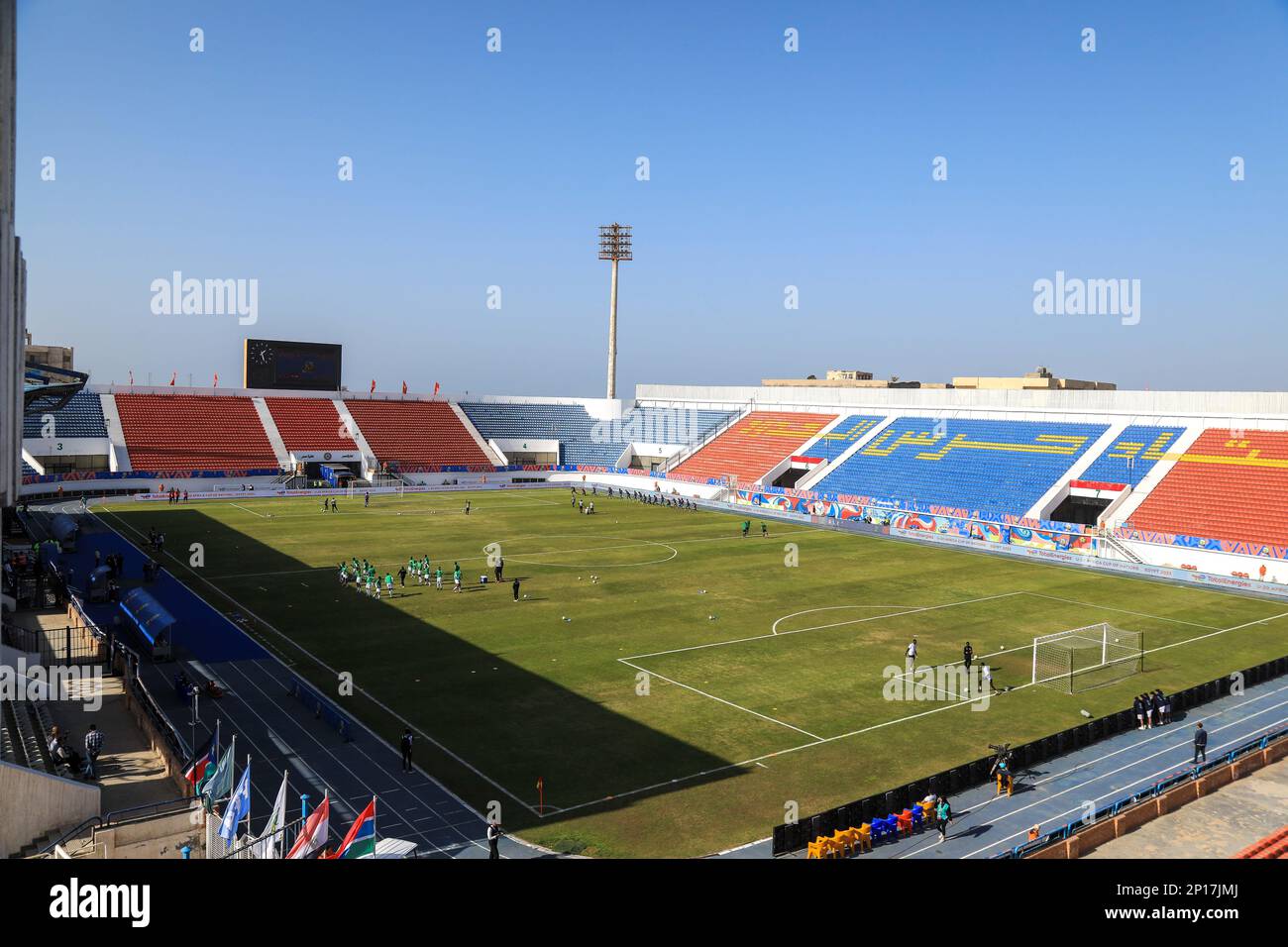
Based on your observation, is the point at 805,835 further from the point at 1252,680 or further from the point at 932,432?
the point at 932,432

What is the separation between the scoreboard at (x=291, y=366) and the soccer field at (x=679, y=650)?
32.9 m

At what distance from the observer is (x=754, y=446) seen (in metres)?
87.6

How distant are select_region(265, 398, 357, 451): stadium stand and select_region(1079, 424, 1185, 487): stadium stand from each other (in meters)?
60.6

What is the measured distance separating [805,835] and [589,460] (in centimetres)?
7991

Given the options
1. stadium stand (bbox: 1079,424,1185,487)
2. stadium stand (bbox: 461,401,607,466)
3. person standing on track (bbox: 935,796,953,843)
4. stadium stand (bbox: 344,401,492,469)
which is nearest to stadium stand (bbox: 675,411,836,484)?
stadium stand (bbox: 461,401,607,466)

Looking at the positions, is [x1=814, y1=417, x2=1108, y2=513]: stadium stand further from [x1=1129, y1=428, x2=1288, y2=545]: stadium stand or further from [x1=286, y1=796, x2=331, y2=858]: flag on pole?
[x1=286, y1=796, x2=331, y2=858]: flag on pole

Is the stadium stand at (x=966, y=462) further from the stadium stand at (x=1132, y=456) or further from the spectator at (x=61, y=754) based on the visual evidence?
the spectator at (x=61, y=754)

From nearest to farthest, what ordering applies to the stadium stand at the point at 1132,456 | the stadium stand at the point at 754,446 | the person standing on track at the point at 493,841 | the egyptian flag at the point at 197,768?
the person standing on track at the point at 493,841, the egyptian flag at the point at 197,768, the stadium stand at the point at 1132,456, the stadium stand at the point at 754,446

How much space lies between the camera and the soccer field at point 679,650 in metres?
22.1

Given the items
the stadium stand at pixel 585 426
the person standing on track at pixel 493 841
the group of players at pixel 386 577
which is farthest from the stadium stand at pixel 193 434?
the person standing on track at pixel 493 841

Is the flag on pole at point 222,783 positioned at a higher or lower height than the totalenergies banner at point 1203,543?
lower
